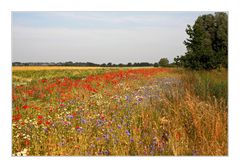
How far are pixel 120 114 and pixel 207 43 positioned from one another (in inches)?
57.0

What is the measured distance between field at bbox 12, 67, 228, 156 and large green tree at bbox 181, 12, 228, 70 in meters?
0.14

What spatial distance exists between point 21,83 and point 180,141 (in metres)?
2.09

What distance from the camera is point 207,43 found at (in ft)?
18.8

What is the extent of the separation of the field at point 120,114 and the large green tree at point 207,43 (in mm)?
145

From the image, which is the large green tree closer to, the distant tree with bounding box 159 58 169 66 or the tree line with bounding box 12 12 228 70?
the tree line with bounding box 12 12 228 70

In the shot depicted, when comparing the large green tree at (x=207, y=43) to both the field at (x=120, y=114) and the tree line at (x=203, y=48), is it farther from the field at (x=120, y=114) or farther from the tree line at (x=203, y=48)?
the field at (x=120, y=114)

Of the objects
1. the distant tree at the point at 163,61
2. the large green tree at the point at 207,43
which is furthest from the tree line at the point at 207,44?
the distant tree at the point at 163,61

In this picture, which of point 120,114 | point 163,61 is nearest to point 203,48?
point 163,61

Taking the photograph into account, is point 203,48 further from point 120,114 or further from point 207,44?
point 120,114

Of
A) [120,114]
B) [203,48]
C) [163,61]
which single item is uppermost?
[203,48]

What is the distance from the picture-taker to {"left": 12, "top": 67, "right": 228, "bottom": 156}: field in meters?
5.39
